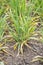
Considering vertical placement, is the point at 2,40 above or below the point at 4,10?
below

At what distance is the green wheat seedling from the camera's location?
2352mm

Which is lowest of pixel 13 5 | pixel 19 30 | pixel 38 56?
pixel 38 56

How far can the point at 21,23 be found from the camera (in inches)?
94.4

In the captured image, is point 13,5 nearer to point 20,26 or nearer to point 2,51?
point 20,26

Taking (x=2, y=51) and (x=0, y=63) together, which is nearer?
(x=0, y=63)

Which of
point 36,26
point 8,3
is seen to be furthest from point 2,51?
point 8,3

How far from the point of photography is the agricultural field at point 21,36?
225cm

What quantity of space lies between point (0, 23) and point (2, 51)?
0.29m

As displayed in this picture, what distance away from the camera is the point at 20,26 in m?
2.38

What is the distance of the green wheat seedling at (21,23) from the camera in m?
2.35

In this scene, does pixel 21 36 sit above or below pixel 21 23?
below

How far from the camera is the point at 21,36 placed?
2357 mm

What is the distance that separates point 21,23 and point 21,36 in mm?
140

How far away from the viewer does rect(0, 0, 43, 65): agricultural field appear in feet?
7.39
